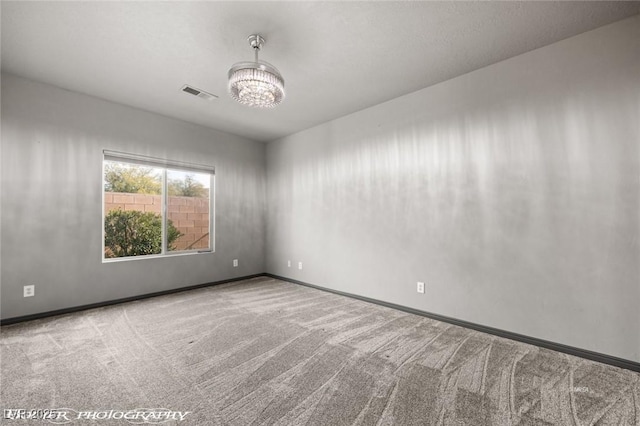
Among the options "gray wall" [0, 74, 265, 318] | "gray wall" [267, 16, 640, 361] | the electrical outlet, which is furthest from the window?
"gray wall" [267, 16, 640, 361]

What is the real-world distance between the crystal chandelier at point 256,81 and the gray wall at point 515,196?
56.5 inches

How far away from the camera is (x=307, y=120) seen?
14.0 feet

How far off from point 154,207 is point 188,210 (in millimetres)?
498

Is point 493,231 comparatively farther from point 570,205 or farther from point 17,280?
point 17,280

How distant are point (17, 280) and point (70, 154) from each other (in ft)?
4.91

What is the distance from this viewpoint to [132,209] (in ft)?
12.6

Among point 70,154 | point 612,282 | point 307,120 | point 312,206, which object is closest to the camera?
point 612,282

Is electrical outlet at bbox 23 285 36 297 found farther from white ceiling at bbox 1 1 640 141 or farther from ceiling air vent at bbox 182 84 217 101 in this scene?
ceiling air vent at bbox 182 84 217 101

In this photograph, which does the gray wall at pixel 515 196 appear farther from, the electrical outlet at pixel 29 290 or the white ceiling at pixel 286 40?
the electrical outlet at pixel 29 290

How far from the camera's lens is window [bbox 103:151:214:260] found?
3662mm

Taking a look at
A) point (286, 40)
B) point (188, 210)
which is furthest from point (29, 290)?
point (286, 40)

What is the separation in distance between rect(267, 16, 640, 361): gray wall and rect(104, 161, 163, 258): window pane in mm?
2854

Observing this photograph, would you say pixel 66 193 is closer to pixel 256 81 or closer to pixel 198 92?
pixel 198 92

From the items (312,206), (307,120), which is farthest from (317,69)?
(312,206)
